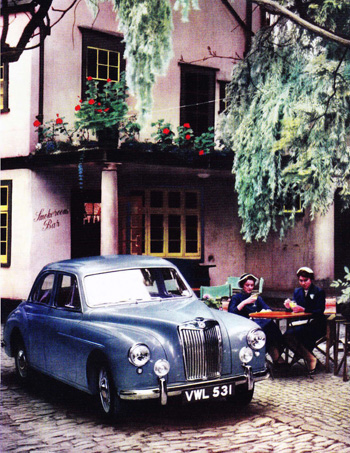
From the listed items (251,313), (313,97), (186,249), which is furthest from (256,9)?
(251,313)

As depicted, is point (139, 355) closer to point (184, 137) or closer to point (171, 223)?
point (184, 137)

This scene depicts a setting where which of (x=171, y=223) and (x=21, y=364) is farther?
(x=171, y=223)

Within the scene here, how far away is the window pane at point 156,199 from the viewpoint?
57.6 feet

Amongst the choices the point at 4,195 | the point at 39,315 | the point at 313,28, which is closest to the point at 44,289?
the point at 39,315

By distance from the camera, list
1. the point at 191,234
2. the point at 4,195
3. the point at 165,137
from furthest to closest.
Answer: the point at 191,234
the point at 4,195
the point at 165,137

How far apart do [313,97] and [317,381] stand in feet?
16.5

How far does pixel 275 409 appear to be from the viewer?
697 cm

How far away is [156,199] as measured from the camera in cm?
1761

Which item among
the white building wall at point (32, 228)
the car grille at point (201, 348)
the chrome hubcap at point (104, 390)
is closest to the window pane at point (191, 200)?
the white building wall at point (32, 228)

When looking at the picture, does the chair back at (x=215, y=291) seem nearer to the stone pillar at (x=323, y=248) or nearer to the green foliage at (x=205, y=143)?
the green foliage at (x=205, y=143)

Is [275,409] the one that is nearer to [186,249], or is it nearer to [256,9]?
[186,249]

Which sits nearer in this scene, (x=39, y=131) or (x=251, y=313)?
(x=251, y=313)

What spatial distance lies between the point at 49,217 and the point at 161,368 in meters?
10.3

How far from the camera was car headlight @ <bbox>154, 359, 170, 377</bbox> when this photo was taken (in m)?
6.16
